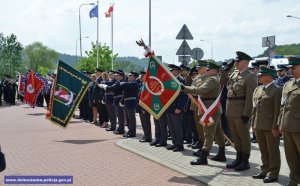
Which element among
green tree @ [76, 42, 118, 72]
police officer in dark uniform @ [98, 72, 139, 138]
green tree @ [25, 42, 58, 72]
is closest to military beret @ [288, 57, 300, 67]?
police officer in dark uniform @ [98, 72, 139, 138]

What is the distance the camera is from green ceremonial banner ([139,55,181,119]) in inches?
352

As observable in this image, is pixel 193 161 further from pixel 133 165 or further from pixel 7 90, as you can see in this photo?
pixel 7 90

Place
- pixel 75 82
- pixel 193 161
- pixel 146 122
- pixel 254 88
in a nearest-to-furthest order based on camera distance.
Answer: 1. pixel 254 88
2. pixel 193 161
3. pixel 146 122
4. pixel 75 82

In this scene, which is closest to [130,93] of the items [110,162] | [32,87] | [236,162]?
[110,162]

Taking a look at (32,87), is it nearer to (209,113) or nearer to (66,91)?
(66,91)

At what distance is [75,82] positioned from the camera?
41.1 feet

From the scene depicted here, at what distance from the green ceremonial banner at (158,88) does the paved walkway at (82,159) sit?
3.70 ft

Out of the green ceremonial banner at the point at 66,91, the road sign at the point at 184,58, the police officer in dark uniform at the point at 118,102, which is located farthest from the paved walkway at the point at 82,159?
the road sign at the point at 184,58

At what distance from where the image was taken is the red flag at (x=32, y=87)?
21422 millimetres

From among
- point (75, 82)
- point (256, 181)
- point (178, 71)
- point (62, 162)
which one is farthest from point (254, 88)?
point (75, 82)

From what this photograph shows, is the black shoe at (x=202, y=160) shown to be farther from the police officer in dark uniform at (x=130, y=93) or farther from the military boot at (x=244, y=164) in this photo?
the police officer in dark uniform at (x=130, y=93)

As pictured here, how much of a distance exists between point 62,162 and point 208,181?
3.17 meters

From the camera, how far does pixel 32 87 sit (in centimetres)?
2144

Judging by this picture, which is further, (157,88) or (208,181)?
(157,88)
